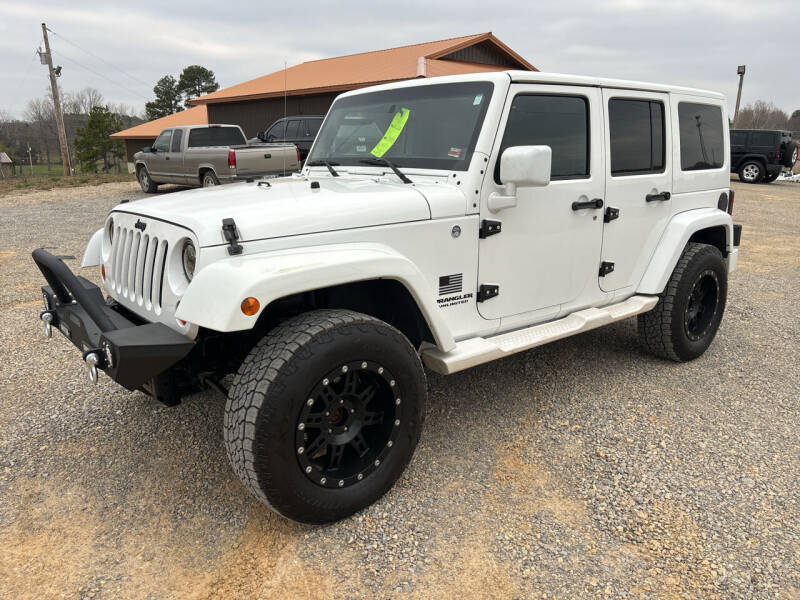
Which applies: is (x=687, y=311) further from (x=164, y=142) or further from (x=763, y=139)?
(x=763, y=139)

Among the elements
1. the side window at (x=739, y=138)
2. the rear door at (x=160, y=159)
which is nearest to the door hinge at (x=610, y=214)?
the rear door at (x=160, y=159)

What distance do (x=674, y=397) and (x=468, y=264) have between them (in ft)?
6.23

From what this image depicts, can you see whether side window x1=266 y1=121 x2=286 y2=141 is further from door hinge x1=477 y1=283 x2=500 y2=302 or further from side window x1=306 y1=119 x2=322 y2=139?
door hinge x1=477 y1=283 x2=500 y2=302

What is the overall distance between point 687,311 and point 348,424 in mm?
3019

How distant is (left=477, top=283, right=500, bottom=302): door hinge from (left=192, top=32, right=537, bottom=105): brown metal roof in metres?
13.8

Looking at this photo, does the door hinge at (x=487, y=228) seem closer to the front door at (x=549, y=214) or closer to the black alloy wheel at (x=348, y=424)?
the front door at (x=549, y=214)

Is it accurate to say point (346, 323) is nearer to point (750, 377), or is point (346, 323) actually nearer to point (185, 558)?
point (185, 558)

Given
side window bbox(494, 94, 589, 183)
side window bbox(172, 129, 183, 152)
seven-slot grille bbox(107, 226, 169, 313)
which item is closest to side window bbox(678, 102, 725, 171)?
side window bbox(494, 94, 589, 183)

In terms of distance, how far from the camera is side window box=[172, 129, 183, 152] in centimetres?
1382

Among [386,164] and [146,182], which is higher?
[386,164]

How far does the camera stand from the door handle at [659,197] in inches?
154

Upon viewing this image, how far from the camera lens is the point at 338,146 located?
146 inches

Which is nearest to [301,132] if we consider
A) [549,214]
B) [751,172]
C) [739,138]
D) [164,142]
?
[164,142]

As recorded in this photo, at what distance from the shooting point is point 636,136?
3.82 metres
